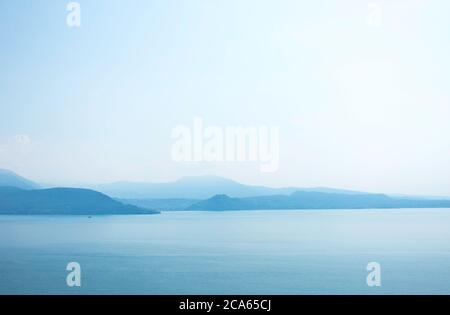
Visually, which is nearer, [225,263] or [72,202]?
[225,263]

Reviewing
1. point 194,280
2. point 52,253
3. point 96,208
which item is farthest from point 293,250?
point 52,253

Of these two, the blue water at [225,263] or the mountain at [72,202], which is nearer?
the blue water at [225,263]

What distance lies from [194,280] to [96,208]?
162 inches

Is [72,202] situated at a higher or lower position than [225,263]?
higher

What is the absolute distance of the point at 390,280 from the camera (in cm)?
859

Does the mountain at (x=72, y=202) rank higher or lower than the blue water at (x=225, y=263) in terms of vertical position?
higher

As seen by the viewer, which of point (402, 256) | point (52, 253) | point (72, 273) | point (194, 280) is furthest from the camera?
point (52, 253)

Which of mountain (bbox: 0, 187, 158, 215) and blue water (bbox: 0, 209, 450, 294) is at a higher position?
mountain (bbox: 0, 187, 158, 215)

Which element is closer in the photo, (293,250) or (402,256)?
(402,256)

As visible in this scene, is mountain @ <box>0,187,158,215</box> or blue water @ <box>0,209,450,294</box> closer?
blue water @ <box>0,209,450,294</box>
